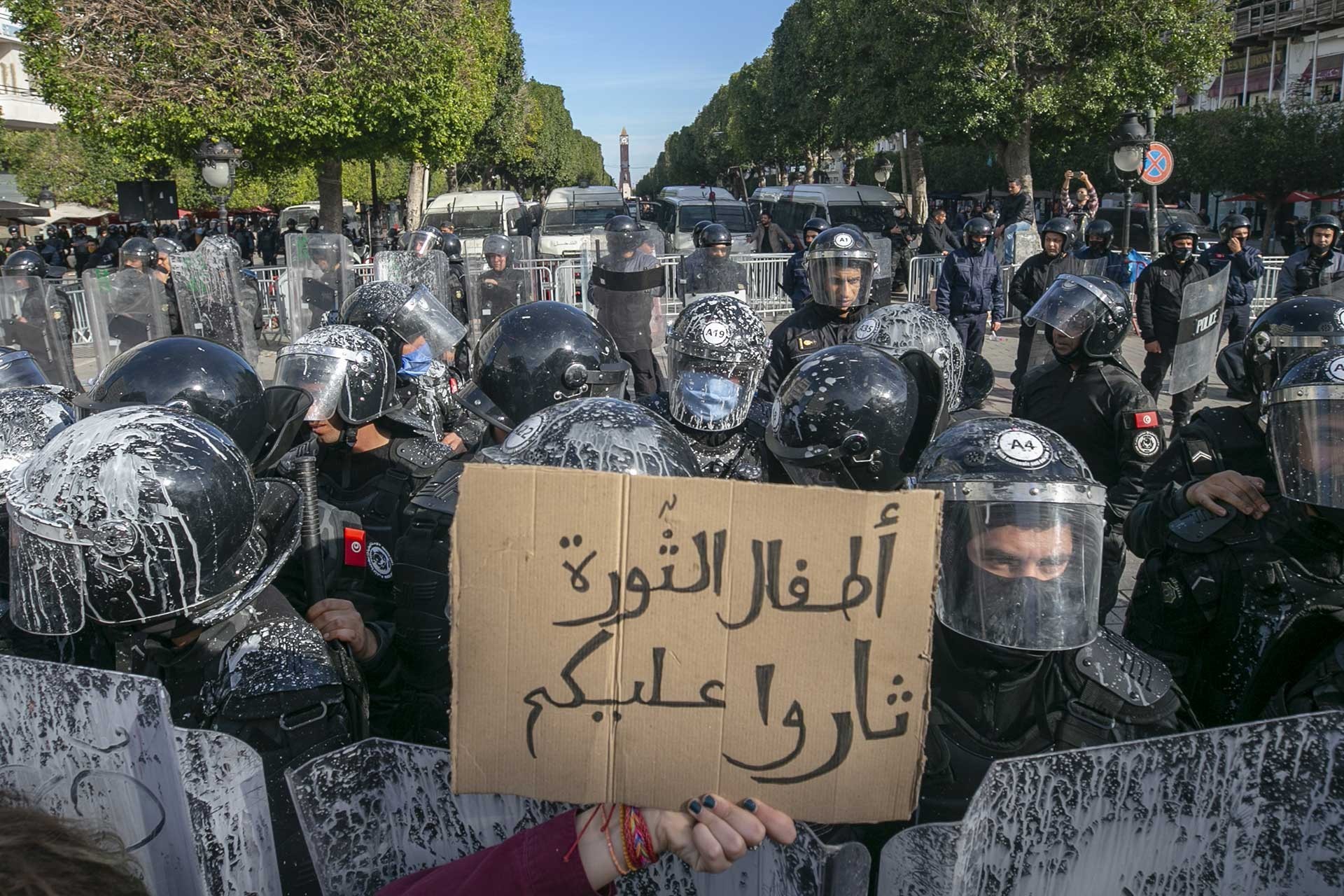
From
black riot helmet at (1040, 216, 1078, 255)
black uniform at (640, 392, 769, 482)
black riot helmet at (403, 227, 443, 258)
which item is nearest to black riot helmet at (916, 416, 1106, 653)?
black uniform at (640, 392, 769, 482)

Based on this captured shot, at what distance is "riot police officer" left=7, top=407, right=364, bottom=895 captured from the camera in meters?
1.99

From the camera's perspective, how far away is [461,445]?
16.6 feet

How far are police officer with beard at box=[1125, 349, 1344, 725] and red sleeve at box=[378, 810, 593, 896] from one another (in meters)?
1.83

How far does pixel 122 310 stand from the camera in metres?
10.8

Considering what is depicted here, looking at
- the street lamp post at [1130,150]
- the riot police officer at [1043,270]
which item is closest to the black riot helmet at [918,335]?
the riot police officer at [1043,270]

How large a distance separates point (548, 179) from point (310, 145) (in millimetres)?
43355

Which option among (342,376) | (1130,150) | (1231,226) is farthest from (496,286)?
(1130,150)

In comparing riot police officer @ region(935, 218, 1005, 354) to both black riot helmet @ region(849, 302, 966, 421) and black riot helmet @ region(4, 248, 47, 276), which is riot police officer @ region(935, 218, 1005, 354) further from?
black riot helmet @ region(4, 248, 47, 276)

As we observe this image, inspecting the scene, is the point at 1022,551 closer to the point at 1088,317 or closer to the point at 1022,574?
the point at 1022,574

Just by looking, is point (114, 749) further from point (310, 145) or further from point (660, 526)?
point (310, 145)

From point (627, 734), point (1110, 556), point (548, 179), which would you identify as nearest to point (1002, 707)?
point (627, 734)

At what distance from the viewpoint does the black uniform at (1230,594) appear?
245cm

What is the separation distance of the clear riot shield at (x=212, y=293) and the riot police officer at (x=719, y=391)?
331 inches

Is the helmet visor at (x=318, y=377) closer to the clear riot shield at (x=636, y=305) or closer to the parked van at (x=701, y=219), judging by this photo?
the clear riot shield at (x=636, y=305)
